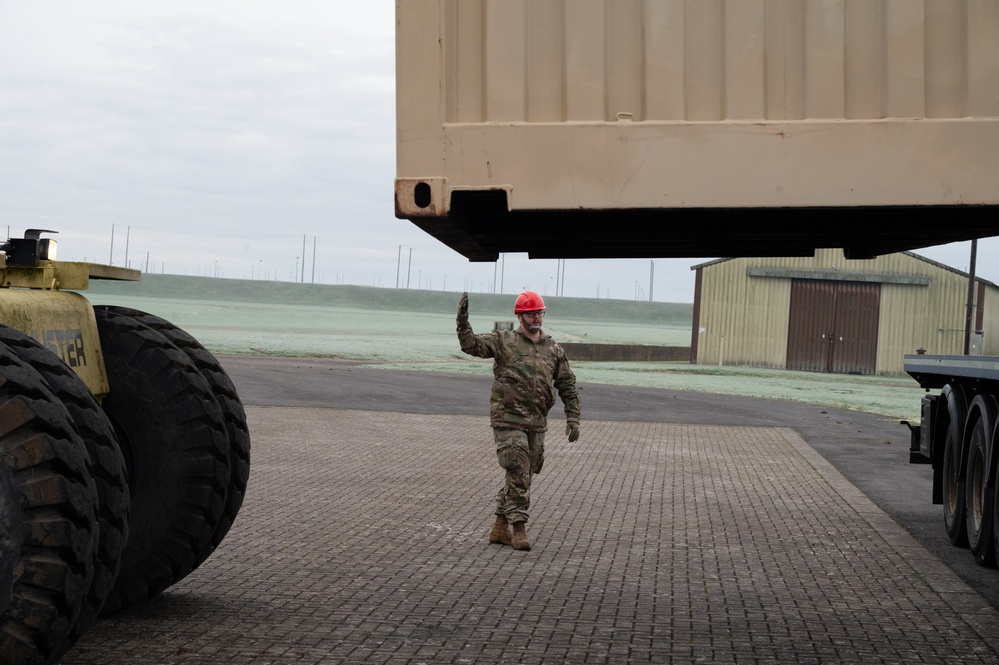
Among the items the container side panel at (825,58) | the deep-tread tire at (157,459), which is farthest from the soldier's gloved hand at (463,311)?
the container side panel at (825,58)

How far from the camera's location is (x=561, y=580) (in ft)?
26.2

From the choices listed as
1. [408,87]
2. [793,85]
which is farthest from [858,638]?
[408,87]

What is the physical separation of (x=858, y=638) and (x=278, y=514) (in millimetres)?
5443

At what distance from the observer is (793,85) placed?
172 inches

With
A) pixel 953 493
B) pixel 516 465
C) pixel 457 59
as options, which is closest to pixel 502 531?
pixel 516 465

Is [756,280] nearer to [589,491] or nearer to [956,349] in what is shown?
[956,349]

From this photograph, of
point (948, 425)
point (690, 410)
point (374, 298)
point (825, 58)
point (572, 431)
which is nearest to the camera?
point (825, 58)

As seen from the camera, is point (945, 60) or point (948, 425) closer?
point (945, 60)

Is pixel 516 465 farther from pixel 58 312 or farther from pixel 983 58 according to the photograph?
pixel 983 58

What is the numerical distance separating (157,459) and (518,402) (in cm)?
353

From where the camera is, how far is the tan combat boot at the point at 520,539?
9.07 meters

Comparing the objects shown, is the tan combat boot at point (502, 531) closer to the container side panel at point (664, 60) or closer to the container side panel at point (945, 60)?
the container side panel at point (664, 60)

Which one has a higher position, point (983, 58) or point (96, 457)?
point (983, 58)

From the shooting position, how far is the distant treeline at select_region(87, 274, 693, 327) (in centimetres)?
13400
